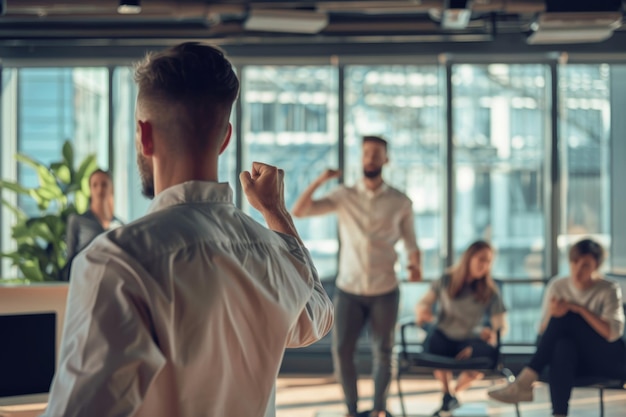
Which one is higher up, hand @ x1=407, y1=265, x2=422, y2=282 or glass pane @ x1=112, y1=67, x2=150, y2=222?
glass pane @ x1=112, y1=67, x2=150, y2=222

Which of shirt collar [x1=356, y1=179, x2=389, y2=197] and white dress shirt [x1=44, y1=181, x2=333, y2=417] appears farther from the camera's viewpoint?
shirt collar [x1=356, y1=179, x2=389, y2=197]

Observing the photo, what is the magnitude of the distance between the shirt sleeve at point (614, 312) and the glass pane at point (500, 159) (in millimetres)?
2466

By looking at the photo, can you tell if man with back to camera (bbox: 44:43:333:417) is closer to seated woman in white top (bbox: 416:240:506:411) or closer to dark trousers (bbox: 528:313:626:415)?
dark trousers (bbox: 528:313:626:415)

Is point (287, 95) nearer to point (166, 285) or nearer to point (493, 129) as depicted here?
point (493, 129)

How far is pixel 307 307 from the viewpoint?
47.6 inches

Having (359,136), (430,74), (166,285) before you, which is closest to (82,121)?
(359,136)

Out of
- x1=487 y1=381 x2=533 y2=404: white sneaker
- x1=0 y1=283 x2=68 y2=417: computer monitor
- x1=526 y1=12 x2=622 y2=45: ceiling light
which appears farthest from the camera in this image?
x1=526 y1=12 x2=622 y2=45: ceiling light

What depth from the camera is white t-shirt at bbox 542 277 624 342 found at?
5664 millimetres

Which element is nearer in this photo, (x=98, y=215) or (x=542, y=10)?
(x=98, y=215)

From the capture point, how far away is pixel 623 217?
820 centimetres

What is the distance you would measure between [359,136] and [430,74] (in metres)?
0.88

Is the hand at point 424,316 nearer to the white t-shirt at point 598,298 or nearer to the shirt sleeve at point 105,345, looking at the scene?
the white t-shirt at point 598,298

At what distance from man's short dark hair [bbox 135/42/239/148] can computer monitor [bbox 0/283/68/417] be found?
1043mm

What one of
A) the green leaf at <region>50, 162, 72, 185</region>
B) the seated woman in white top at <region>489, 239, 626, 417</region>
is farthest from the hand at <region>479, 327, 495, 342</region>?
the green leaf at <region>50, 162, 72, 185</region>
